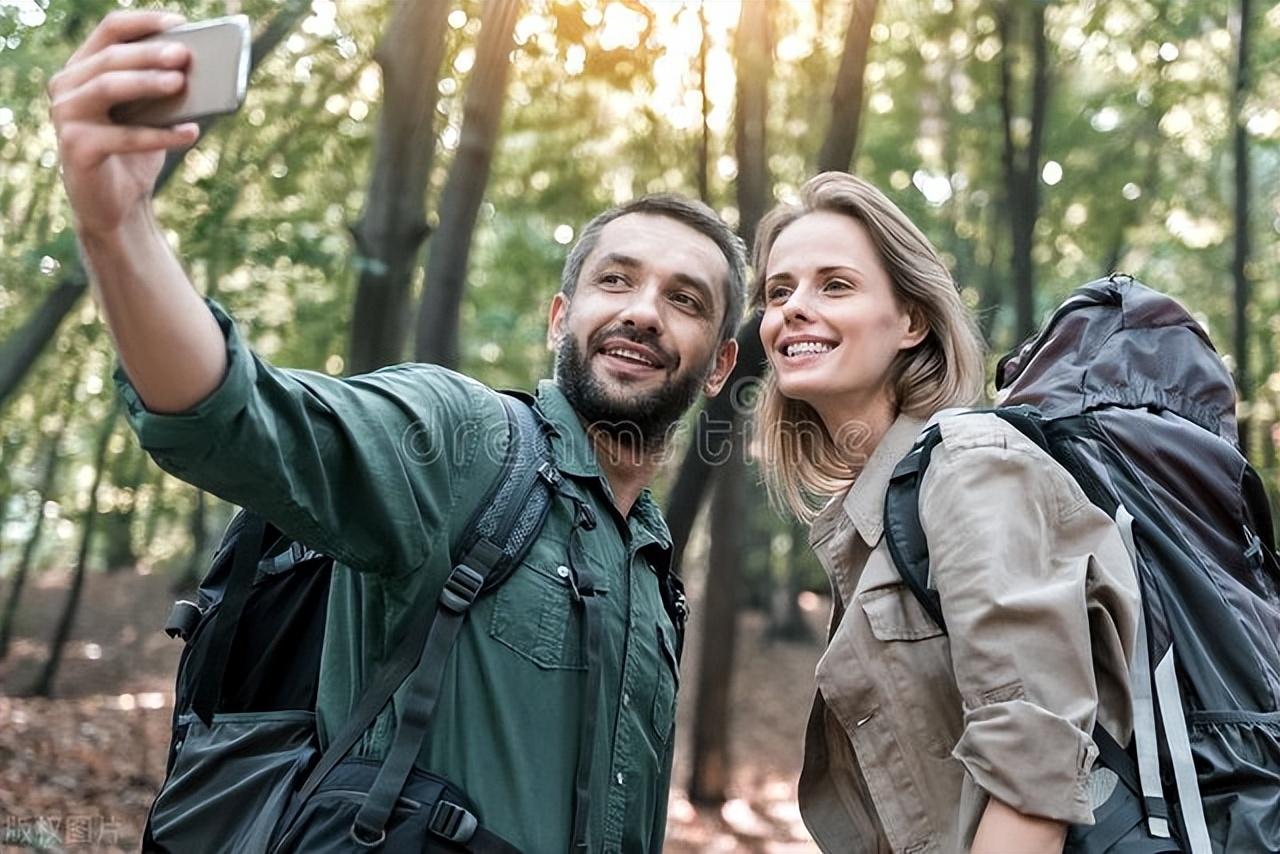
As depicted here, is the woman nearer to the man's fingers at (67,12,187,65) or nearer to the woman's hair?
the woman's hair

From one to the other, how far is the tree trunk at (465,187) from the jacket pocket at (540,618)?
410 centimetres

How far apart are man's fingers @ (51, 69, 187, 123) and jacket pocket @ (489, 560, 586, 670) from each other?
125 centimetres

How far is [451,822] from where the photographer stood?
2.21 m

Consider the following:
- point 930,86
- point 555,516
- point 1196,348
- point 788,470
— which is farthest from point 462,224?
point 930,86

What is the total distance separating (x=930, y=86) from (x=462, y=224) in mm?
11327

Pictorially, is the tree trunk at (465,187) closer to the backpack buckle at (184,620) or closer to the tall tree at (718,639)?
the backpack buckle at (184,620)

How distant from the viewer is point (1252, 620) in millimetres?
2180

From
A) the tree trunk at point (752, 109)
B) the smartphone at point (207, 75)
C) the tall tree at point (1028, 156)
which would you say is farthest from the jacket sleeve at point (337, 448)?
the tall tree at point (1028, 156)

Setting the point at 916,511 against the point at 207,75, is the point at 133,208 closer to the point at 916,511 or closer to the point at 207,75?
the point at 207,75

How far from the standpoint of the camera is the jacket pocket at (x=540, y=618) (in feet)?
7.93

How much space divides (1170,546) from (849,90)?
18.7 feet

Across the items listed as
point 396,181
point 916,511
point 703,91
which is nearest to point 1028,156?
point 703,91

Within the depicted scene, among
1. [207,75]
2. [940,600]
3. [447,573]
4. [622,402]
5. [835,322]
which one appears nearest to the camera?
[207,75]

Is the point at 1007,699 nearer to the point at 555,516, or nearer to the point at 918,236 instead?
the point at 555,516
